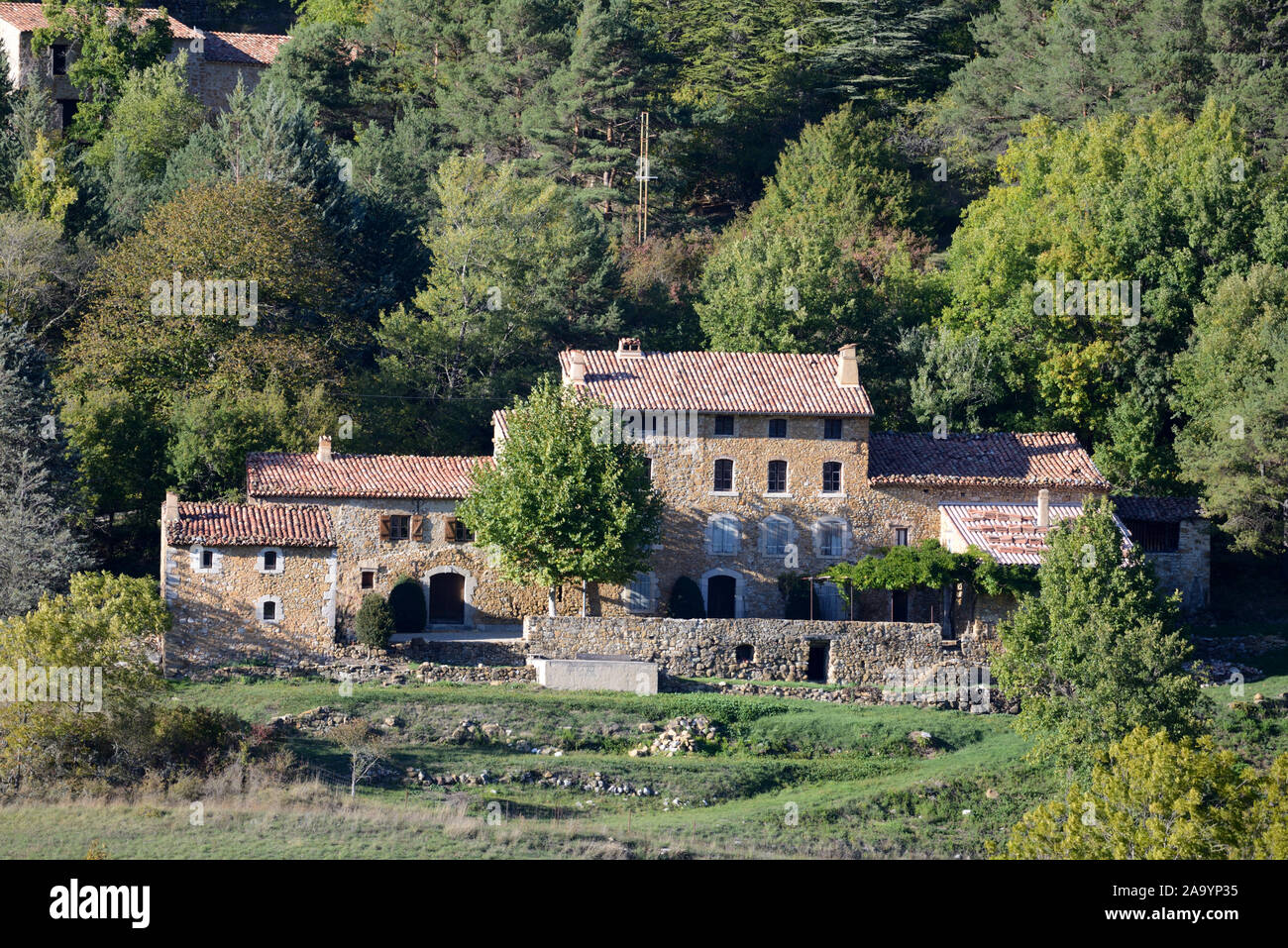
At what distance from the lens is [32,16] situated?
80.7 m

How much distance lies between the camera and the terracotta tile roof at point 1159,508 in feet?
181

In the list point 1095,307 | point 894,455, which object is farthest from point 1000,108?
point 894,455

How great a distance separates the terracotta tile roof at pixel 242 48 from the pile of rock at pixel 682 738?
50443 mm

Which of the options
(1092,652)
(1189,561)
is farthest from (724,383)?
(1189,561)

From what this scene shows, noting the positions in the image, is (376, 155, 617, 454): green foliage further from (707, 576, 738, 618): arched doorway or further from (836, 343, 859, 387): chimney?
(836, 343, 859, 387): chimney

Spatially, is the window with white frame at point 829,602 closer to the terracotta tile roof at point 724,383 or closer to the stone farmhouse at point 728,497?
the stone farmhouse at point 728,497

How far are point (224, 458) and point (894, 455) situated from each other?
19576mm

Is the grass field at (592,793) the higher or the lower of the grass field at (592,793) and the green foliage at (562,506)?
the lower

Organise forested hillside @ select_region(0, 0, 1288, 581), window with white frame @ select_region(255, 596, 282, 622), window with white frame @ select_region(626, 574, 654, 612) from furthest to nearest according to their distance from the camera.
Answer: forested hillside @ select_region(0, 0, 1288, 581) < window with white frame @ select_region(626, 574, 654, 612) < window with white frame @ select_region(255, 596, 282, 622)

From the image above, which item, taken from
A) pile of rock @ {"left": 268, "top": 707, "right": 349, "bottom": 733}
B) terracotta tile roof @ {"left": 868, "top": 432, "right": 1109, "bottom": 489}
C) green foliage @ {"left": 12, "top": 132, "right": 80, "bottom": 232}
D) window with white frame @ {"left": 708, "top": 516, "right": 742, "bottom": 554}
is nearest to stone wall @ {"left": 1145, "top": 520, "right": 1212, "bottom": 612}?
terracotta tile roof @ {"left": 868, "top": 432, "right": 1109, "bottom": 489}

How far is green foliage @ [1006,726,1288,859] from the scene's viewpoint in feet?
104

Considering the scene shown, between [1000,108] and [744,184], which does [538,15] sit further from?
[1000,108]

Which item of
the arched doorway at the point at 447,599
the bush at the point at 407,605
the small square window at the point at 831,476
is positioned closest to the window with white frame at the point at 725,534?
the small square window at the point at 831,476

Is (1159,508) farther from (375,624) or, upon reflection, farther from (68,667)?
(68,667)
